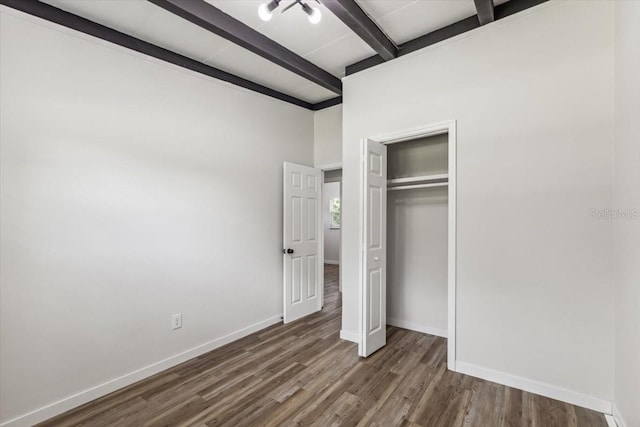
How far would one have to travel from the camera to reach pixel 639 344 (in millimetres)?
1558

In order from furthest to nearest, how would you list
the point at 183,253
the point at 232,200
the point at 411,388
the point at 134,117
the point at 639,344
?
the point at 232,200
the point at 183,253
the point at 134,117
the point at 411,388
the point at 639,344

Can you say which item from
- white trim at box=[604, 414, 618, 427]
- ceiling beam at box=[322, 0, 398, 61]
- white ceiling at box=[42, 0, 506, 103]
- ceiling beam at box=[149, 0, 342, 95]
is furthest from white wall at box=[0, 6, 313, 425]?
white trim at box=[604, 414, 618, 427]

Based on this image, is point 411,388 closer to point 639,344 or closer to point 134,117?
point 639,344

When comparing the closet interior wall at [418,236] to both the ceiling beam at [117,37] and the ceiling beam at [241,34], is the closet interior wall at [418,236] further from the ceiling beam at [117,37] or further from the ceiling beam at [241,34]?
the ceiling beam at [117,37]

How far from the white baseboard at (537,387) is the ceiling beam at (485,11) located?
2.90 metres

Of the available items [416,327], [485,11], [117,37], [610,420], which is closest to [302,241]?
[416,327]

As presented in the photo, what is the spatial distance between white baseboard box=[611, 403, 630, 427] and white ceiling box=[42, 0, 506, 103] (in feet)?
10.1

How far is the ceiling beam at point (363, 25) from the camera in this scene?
2197 mm

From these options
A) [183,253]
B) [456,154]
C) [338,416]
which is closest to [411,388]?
[338,416]

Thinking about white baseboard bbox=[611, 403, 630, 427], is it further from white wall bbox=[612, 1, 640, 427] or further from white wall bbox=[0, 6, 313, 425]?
white wall bbox=[0, 6, 313, 425]

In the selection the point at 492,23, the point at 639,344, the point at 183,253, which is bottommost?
the point at 639,344

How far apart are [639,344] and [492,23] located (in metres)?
2.47

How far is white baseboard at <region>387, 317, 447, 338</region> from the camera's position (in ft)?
11.1

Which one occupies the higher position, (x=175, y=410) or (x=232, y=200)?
(x=232, y=200)
